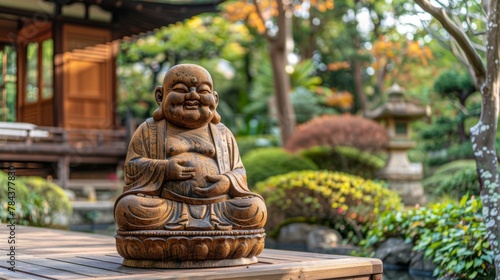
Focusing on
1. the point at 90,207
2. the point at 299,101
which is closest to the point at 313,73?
the point at 299,101

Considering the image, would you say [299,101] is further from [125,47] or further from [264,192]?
[264,192]

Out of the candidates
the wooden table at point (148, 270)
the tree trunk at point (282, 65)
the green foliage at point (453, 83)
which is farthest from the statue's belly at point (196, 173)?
the tree trunk at point (282, 65)

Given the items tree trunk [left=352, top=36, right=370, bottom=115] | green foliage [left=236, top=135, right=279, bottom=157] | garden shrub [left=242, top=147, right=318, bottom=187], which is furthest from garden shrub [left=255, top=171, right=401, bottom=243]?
tree trunk [left=352, top=36, right=370, bottom=115]

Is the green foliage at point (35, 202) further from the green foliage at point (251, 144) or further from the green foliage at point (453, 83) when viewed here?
the green foliage at point (453, 83)


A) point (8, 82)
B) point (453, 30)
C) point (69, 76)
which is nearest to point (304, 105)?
point (69, 76)

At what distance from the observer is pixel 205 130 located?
498 centimetres

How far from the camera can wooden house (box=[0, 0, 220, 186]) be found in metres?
13.7

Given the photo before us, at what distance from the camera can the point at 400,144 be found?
14.7 metres

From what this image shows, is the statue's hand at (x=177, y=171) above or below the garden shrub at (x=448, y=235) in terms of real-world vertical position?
above

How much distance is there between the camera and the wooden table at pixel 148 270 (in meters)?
4.23

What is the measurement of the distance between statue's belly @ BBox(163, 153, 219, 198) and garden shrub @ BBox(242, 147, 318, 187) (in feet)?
27.3

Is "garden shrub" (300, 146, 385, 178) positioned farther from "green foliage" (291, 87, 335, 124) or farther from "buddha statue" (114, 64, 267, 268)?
"buddha statue" (114, 64, 267, 268)

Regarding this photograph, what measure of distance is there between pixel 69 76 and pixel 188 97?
10892 millimetres

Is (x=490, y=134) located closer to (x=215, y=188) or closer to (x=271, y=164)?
(x=215, y=188)
